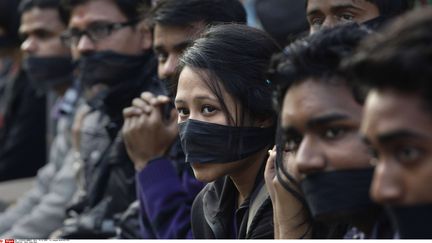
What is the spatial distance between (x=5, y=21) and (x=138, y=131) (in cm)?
410

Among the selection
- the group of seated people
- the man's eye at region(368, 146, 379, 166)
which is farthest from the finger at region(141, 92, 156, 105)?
the man's eye at region(368, 146, 379, 166)

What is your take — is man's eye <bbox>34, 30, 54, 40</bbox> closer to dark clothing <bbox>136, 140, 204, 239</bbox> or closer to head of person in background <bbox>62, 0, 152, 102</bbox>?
head of person in background <bbox>62, 0, 152, 102</bbox>

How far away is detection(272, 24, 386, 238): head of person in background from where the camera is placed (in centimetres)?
286

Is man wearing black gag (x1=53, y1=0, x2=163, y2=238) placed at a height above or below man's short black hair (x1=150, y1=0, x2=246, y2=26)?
below

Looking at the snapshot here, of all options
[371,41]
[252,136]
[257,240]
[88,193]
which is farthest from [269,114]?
[88,193]

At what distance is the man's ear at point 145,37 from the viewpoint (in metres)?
6.09

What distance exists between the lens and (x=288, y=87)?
3.19 meters

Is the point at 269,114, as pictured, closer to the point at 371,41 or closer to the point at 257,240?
the point at 257,240

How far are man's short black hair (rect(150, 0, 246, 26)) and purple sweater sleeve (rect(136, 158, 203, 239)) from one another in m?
0.70

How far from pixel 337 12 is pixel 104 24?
A: 240cm

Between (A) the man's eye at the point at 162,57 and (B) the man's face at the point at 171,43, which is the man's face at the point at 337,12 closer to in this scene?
(B) the man's face at the point at 171,43

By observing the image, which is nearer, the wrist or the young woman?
the young woman

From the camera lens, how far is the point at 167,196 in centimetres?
491

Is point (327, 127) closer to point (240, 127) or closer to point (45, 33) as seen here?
point (240, 127)
